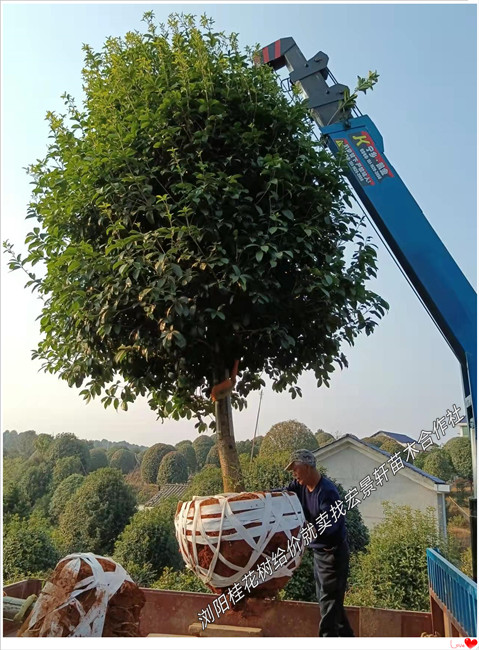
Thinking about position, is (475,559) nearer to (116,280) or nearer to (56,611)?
(56,611)

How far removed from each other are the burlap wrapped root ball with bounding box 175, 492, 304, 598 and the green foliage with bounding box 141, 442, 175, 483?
6.75 feet

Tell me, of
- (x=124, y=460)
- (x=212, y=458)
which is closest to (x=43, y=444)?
(x=124, y=460)

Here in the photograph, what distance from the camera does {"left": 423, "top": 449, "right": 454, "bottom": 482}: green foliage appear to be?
387 centimetres

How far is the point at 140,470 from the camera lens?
4441 mm

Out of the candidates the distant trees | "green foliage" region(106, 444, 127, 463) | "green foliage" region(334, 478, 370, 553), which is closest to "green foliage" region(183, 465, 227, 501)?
the distant trees

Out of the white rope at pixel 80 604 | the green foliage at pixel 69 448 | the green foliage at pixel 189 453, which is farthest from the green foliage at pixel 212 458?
the white rope at pixel 80 604

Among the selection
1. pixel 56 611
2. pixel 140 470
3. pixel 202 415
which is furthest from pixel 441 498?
pixel 56 611

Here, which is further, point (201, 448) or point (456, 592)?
point (201, 448)

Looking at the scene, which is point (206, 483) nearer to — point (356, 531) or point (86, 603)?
point (356, 531)

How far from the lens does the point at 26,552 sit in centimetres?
394

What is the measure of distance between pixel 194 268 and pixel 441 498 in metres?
2.50

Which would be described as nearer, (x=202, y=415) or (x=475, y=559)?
(x=475, y=559)

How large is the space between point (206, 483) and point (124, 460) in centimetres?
79

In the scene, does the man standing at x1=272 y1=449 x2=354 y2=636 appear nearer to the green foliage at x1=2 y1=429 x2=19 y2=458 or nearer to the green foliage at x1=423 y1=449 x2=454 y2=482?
the green foliage at x1=423 y1=449 x2=454 y2=482
